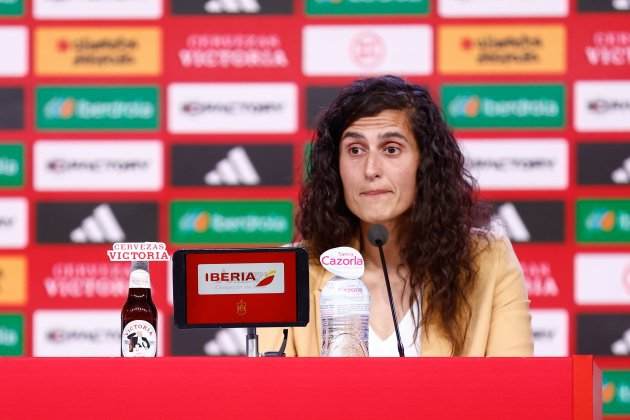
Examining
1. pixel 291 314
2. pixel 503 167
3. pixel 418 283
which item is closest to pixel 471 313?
pixel 418 283

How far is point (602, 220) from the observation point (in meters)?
3.42

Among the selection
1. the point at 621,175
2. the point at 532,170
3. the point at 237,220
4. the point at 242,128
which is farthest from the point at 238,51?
the point at 621,175

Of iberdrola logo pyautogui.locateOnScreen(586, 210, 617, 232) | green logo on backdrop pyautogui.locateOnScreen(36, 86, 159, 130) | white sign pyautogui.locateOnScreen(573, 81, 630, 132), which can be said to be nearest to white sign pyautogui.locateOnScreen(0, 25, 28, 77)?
green logo on backdrop pyautogui.locateOnScreen(36, 86, 159, 130)

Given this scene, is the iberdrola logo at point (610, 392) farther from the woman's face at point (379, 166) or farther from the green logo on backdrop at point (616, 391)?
the woman's face at point (379, 166)

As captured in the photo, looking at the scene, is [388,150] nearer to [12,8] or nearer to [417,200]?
[417,200]

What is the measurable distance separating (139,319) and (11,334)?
1.99m

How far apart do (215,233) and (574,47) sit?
1.38 meters

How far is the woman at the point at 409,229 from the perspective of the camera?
84.0 inches

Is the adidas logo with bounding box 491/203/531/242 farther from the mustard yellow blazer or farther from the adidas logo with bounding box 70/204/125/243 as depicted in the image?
the adidas logo with bounding box 70/204/125/243

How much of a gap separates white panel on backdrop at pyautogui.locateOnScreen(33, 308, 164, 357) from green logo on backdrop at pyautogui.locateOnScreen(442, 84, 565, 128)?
1.24 metres

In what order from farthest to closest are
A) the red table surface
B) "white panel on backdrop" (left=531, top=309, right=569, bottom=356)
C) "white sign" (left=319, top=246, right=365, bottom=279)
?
1. "white panel on backdrop" (left=531, top=309, right=569, bottom=356)
2. "white sign" (left=319, top=246, right=365, bottom=279)
3. the red table surface

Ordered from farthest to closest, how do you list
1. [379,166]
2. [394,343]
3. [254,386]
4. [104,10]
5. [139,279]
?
[104,10] → [379,166] → [394,343] → [139,279] → [254,386]

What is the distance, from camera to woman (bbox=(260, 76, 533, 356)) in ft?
7.00

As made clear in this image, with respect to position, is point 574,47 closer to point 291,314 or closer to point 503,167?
point 503,167
